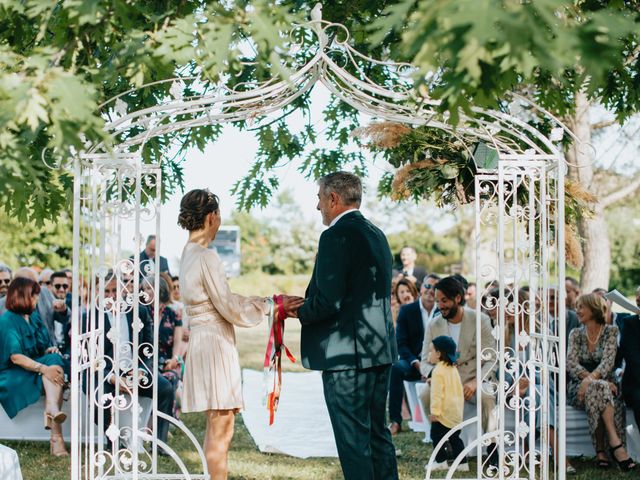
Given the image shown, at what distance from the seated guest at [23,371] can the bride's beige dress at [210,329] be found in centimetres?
291

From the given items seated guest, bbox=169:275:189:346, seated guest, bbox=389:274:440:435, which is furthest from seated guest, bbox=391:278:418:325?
seated guest, bbox=169:275:189:346

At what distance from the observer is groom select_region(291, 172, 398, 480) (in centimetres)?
493

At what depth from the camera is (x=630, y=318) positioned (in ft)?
25.4

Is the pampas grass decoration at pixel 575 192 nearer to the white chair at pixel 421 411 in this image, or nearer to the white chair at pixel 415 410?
the white chair at pixel 421 411

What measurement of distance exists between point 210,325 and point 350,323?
0.92 metres

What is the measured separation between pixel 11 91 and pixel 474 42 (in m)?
1.82

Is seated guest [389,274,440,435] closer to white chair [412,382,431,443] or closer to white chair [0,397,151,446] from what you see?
white chair [412,382,431,443]

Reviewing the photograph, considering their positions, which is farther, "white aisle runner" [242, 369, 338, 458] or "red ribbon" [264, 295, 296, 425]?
"white aisle runner" [242, 369, 338, 458]

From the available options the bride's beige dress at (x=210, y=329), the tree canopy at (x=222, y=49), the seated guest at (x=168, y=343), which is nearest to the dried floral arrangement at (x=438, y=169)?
the tree canopy at (x=222, y=49)

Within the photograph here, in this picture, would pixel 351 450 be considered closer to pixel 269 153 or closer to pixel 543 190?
pixel 543 190

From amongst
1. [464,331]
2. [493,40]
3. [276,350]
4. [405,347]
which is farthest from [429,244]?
[493,40]

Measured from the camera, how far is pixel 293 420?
9906mm

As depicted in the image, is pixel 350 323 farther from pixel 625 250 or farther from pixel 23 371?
pixel 625 250

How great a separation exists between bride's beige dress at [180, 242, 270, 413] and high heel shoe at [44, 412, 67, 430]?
2831mm
